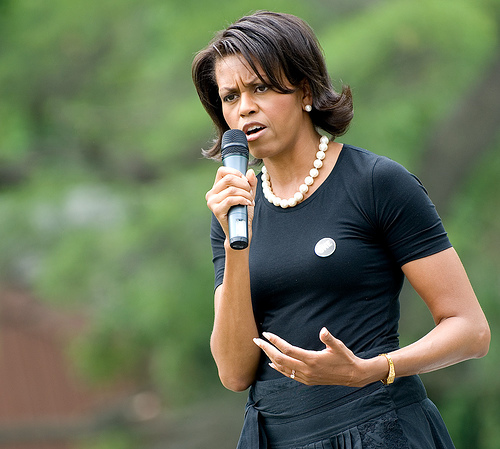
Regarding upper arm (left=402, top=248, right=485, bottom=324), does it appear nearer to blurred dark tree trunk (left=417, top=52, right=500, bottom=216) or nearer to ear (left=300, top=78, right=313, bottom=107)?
ear (left=300, top=78, right=313, bottom=107)

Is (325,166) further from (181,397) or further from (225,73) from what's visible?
(181,397)

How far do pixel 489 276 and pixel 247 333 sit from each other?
500 centimetres

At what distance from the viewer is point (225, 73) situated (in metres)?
2.07

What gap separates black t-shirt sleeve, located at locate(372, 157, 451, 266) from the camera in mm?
1876

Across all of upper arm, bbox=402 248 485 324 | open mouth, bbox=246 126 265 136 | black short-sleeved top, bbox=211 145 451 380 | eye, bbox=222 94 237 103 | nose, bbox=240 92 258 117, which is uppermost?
eye, bbox=222 94 237 103

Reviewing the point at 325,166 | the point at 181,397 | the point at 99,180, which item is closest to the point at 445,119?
the point at 99,180

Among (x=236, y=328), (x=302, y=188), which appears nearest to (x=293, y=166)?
(x=302, y=188)

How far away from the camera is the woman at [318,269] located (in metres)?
1.86

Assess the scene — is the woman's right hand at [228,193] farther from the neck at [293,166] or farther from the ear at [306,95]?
the ear at [306,95]

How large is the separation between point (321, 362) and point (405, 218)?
16.4 inches

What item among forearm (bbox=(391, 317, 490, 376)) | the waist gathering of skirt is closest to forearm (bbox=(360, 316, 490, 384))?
forearm (bbox=(391, 317, 490, 376))

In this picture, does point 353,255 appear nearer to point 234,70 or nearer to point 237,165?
point 237,165

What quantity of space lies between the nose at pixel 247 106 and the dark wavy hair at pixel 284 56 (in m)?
0.06

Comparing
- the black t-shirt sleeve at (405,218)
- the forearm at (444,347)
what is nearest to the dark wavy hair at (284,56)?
the black t-shirt sleeve at (405,218)
